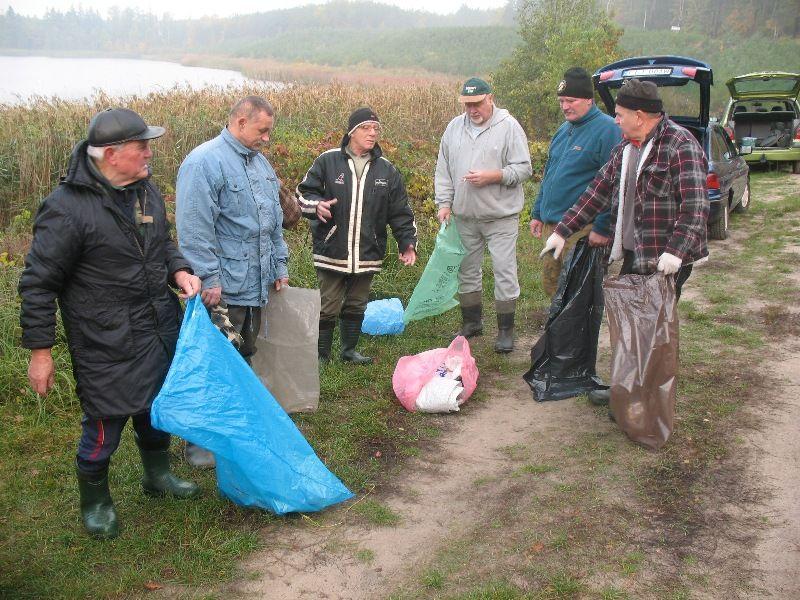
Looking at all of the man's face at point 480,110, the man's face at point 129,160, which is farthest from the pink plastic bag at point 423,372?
the man's face at point 129,160

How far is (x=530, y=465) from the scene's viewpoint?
161 inches

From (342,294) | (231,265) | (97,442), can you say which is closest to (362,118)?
(342,294)

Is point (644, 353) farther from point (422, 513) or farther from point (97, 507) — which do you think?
point (97, 507)

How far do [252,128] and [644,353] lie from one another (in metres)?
2.40

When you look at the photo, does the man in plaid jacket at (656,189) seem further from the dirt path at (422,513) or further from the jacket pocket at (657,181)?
the dirt path at (422,513)

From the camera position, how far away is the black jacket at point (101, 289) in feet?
9.80

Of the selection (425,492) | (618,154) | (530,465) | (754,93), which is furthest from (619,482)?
(754,93)

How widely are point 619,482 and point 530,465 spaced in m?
0.48

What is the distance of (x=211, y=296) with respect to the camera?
386 centimetres

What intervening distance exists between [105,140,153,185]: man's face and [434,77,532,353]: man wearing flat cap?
9.02 ft

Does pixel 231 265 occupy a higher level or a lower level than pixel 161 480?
higher

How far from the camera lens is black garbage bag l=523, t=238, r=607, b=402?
4.74m

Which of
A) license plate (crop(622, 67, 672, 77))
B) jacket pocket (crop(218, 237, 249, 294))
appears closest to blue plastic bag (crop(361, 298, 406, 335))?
jacket pocket (crop(218, 237, 249, 294))

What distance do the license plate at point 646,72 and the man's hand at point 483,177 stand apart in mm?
2975
